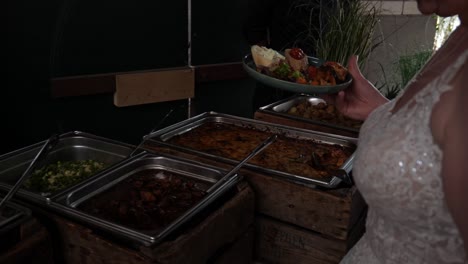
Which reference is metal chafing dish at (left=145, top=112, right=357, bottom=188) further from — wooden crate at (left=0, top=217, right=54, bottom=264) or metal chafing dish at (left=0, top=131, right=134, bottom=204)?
wooden crate at (left=0, top=217, right=54, bottom=264)

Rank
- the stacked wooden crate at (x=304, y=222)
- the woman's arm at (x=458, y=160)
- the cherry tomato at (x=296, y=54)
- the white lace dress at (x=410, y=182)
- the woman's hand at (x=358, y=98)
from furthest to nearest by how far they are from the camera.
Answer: the cherry tomato at (x=296, y=54)
the woman's hand at (x=358, y=98)
the stacked wooden crate at (x=304, y=222)
the white lace dress at (x=410, y=182)
the woman's arm at (x=458, y=160)

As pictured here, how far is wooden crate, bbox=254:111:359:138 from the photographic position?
236 cm

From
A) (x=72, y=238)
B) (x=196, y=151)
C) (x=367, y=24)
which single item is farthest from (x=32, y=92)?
(x=367, y=24)

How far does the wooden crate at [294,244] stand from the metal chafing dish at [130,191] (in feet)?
0.91

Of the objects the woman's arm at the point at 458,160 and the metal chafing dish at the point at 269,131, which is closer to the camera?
the woman's arm at the point at 458,160

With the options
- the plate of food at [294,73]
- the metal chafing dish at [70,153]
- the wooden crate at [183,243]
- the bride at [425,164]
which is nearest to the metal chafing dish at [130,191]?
the wooden crate at [183,243]

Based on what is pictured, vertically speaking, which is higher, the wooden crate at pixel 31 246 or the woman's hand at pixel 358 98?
the woman's hand at pixel 358 98

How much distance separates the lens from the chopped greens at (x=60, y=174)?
65.8 inches

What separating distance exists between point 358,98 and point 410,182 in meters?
1.08

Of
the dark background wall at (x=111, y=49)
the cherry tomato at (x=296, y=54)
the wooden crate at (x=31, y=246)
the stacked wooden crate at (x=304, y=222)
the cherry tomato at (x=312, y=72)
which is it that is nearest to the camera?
the wooden crate at (x=31, y=246)


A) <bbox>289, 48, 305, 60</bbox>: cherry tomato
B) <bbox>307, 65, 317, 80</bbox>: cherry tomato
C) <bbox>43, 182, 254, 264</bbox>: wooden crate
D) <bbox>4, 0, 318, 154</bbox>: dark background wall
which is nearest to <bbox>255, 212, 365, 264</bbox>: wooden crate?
<bbox>43, 182, 254, 264</bbox>: wooden crate

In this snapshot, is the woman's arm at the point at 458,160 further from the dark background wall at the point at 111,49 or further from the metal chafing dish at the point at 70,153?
the dark background wall at the point at 111,49

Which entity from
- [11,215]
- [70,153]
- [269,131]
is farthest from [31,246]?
[269,131]

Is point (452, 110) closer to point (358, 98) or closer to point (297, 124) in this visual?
point (358, 98)
